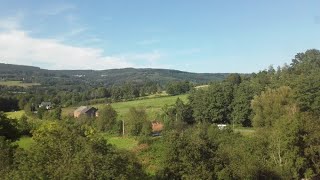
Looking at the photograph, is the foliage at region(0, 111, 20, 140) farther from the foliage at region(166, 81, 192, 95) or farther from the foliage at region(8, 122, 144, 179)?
the foliage at region(166, 81, 192, 95)

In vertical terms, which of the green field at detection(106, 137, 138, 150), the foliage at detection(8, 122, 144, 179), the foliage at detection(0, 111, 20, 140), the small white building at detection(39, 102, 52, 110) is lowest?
the small white building at detection(39, 102, 52, 110)

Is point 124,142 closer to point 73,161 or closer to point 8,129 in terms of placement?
point 8,129

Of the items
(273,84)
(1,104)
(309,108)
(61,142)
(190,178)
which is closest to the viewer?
(61,142)

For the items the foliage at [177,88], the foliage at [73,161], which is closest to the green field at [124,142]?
the foliage at [73,161]

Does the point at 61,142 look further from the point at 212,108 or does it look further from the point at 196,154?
the point at 212,108

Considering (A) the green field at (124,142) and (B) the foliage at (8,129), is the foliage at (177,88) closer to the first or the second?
(A) the green field at (124,142)

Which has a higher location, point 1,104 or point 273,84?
point 273,84

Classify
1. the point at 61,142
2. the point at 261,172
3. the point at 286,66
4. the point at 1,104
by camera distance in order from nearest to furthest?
the point at 61,142 < the point at 261,172 < the point at 286,66 < the point at 1,104

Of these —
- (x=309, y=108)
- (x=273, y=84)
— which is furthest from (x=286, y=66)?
(x=309, y=108)

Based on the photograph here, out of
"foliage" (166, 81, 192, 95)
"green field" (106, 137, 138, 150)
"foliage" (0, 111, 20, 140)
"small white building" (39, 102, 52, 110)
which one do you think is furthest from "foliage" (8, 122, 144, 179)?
"foliage" (166, 81, 192, 95)

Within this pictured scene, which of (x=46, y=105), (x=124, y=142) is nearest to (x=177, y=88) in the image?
(x=46, y=105)

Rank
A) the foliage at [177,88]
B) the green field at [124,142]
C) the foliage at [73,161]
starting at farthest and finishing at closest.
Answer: the foliage at [177,88], the green field at [124,142], the foliage at [73,161]
